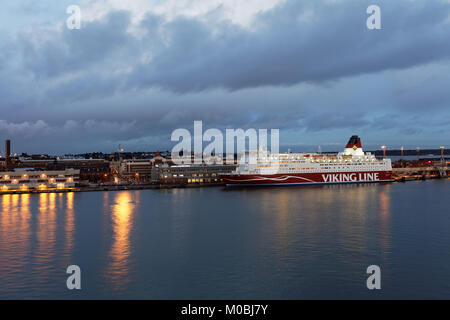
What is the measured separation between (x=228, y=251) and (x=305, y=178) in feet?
81.5

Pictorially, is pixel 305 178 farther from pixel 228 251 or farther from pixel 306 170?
pixel 228 251

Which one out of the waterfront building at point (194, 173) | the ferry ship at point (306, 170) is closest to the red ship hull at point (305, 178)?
the ferry ship at point (306, 170)

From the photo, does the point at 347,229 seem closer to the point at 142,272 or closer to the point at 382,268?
the point at 382,268

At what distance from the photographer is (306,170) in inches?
1406

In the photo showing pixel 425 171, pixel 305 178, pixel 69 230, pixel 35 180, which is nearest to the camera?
pixel 69 230

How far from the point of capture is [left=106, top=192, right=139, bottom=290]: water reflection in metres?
9.45

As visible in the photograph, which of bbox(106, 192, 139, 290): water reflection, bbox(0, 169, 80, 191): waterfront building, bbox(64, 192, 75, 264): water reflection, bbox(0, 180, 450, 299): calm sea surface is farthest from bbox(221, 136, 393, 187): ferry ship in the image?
bbox(64, 192, 75, 264): water reflection

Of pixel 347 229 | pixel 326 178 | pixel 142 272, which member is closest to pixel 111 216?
pixel 142 272

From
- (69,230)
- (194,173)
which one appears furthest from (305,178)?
(69,230)

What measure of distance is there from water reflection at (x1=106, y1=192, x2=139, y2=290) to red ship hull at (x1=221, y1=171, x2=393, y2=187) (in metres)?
13.2

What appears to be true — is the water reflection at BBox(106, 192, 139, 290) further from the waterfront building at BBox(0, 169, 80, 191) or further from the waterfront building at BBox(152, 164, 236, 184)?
the waterfront building at BBox(152, 164, 236, 184)

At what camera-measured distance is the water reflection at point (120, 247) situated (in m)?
9.45
